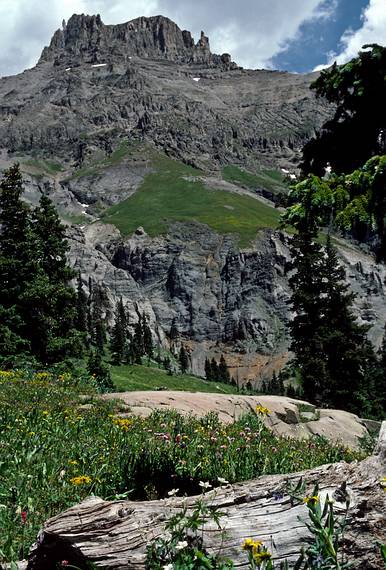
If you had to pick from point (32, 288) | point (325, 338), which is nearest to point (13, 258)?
point (32, 288)

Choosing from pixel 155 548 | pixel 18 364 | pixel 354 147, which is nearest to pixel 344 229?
pixel 354 147

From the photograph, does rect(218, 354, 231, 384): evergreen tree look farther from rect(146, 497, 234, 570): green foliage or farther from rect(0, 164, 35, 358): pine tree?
rect(146, 497, 234, 570): green foliage

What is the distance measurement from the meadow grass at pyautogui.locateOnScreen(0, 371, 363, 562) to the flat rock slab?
2.55m

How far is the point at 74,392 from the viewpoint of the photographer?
45.6ft

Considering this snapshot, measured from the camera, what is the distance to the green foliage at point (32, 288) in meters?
34.2

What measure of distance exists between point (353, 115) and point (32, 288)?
28.0 meters

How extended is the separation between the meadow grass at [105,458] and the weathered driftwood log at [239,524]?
0.65 metres

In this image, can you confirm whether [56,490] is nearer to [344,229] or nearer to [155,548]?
[155,548]

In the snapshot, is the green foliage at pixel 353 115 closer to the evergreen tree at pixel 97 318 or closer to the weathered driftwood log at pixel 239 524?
the weathered driftwood log at pixel 239 524

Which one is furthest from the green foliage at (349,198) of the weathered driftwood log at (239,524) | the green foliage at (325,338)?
the green foliage at (325,338)

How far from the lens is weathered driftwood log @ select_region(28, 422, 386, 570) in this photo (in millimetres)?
3553

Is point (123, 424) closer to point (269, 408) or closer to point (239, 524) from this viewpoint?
point (239, 524)

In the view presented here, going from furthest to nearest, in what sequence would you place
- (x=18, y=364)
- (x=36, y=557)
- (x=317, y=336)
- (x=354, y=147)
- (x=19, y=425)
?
(x=317, y=336)
(x=18, y=364)
(x=354, y=147)
(x=19, y=425)
(x=36, y=557)

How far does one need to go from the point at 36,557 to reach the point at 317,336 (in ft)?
108
